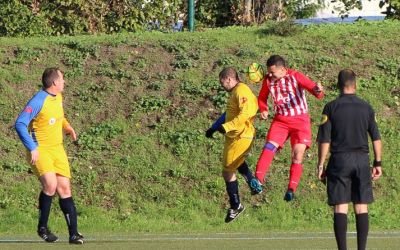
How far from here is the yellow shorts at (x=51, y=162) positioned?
13.4 metres

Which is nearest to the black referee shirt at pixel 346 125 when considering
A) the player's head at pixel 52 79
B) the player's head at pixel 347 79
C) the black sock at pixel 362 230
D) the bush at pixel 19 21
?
the player's head at pixel 347 79

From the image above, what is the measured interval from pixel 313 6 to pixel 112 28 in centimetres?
488

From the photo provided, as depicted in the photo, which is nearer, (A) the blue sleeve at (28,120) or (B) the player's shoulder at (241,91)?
(A) the blue sleeve at (28,120)

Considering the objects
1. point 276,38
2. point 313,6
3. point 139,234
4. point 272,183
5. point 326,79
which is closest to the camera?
point 139,234

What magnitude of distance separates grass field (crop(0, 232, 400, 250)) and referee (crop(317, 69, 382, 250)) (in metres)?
2.03

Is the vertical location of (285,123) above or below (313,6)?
below

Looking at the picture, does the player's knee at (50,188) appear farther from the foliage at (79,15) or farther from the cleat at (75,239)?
the foliage at (79,15)

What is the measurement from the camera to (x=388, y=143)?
19375 millimetres

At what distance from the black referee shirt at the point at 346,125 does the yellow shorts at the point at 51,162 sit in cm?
355

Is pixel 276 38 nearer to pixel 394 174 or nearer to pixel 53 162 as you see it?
pixel 394 174

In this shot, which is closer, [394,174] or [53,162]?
[53,162]

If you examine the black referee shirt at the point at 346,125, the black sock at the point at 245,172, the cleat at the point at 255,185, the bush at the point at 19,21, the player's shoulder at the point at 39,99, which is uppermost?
the bush at the point at 19,21

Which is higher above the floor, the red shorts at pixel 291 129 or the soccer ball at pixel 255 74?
the soccer ball at pixel 255 74

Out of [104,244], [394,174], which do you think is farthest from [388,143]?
[104,244]
